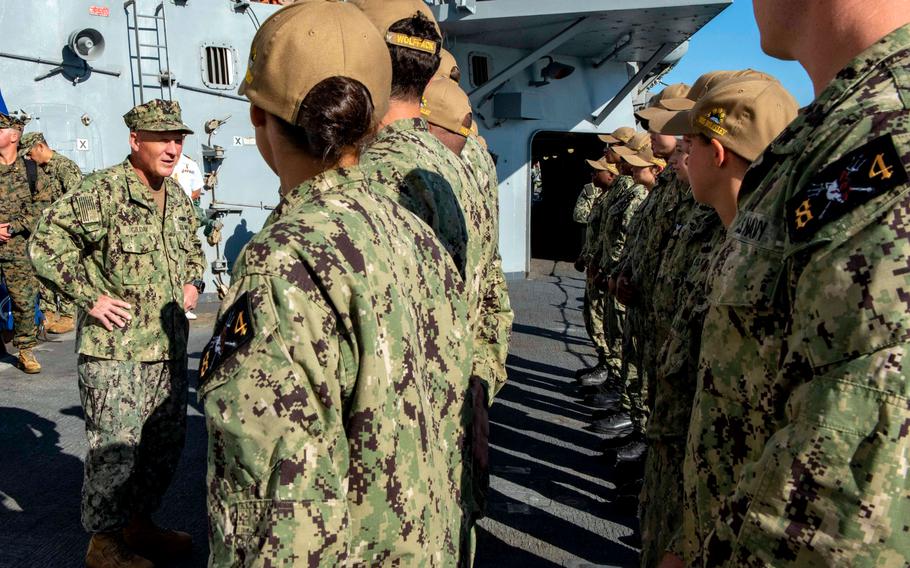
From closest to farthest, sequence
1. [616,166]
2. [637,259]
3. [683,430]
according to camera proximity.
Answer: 1. [683,430]
2. [637,259]
3. [616,166]

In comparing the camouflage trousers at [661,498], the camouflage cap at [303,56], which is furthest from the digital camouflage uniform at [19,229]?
the camouflage cap at [303,56]

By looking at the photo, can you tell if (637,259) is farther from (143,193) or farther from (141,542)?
(141,542)

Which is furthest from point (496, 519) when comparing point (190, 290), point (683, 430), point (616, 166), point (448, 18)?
point (448, 18)

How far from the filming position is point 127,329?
3.04 meters

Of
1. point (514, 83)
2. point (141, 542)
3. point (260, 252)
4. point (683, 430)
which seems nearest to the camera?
point (260, 252)

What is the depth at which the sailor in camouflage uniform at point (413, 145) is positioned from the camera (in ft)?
6.26

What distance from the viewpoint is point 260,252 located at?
1052 millimetres

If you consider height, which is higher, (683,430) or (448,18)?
(448,18)

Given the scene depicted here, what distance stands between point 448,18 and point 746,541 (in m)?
9.28

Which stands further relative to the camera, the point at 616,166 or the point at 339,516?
the point at 616,166

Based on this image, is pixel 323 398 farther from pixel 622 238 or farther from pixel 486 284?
pixel 622 238

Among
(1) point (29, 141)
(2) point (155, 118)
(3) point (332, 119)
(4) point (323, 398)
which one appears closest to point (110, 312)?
(2) point (155, 118)

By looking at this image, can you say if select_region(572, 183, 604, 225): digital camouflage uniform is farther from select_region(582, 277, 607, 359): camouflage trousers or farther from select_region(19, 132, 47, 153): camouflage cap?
select_region(19, 132, 47, 153): camouflage cap

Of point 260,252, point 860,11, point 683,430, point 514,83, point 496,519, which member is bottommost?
point 496,519
